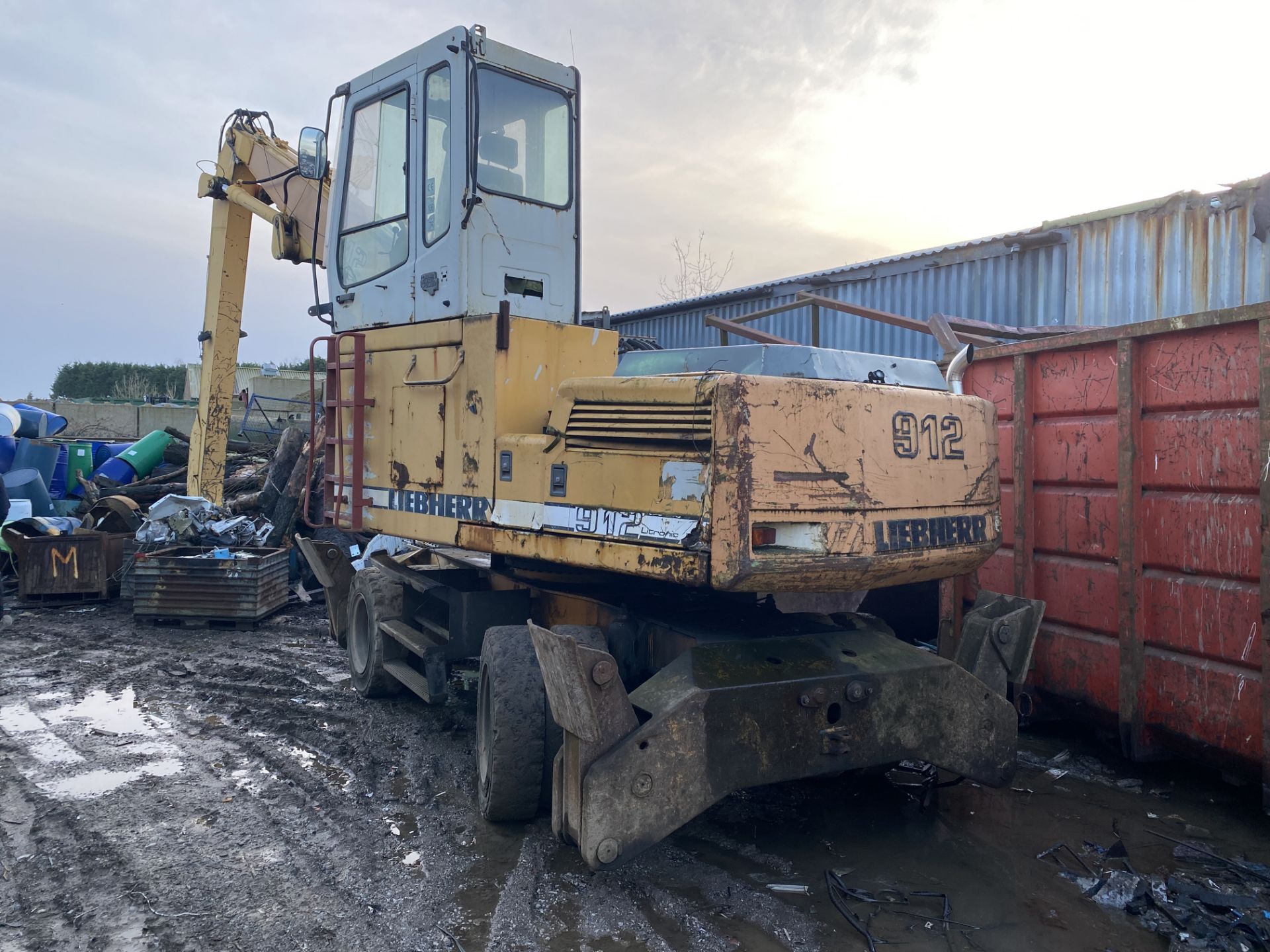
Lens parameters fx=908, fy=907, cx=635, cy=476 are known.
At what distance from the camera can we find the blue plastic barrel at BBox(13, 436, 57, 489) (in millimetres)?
11883

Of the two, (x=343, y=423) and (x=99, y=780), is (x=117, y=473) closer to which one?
(x=343, y=423)

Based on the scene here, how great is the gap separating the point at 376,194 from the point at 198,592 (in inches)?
203

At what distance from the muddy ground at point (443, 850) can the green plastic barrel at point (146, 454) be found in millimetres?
7963

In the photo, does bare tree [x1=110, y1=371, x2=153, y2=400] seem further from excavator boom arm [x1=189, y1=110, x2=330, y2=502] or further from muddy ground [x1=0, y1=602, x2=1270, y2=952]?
muddy ground [x1=0, y1=602, x2=1270, y2=952]

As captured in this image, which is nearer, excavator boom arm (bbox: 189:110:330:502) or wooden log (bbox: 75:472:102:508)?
excavator boom arm (bbox: 189:110:330:502)

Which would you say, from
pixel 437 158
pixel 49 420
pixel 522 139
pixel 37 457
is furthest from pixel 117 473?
pixel 522 139

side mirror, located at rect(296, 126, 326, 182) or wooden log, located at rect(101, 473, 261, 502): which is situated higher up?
side mirror, located at rect(296, 126, 326, 182)

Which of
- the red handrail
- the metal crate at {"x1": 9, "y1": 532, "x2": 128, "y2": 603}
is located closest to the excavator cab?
the red handrail

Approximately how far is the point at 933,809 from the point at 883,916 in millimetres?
1140

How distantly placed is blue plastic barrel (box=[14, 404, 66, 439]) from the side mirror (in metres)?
11.5

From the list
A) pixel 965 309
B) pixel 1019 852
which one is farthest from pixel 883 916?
pixel 965 309

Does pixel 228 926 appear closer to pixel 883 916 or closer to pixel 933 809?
pixel 883 916

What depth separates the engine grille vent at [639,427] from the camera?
345cm

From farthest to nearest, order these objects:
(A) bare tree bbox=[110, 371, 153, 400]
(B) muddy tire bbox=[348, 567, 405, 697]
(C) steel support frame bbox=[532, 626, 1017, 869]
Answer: (A) bare tree bbox=[110, 371, 153, 400] → (B) muddy tire bbox=[348, 567, 405, 697] → (C) steel support frame bbox=[532, 626, 1017, 869]
